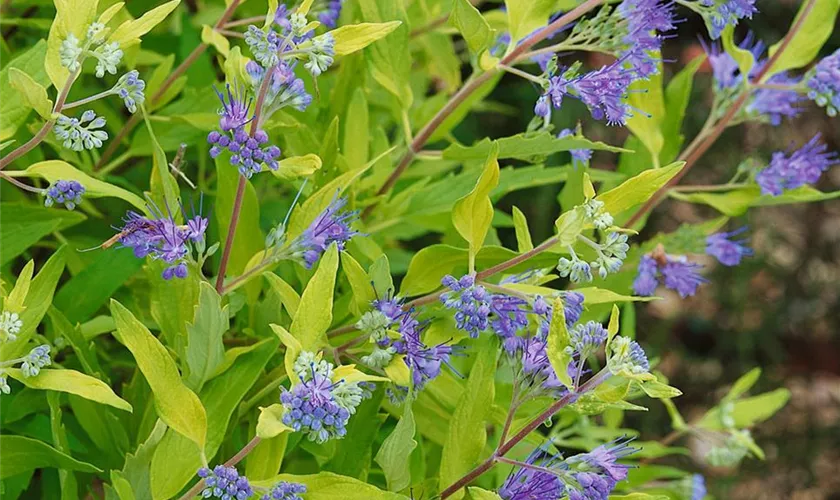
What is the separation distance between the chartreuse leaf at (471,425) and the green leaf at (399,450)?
0.03m

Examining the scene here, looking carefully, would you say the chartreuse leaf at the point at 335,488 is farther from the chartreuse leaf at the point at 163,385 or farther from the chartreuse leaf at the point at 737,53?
the chartreuse leaf at the point at 737,53

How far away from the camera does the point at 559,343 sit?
50 cm

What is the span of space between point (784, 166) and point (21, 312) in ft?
1.83

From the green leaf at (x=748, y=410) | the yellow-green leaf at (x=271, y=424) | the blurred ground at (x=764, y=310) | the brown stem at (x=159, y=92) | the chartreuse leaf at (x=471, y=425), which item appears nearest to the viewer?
the yellow-green leaf at (x=271, y=424)

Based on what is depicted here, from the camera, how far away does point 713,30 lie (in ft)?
2.07

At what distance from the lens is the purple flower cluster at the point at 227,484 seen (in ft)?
1.55

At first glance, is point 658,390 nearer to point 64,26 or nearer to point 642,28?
point 642,28

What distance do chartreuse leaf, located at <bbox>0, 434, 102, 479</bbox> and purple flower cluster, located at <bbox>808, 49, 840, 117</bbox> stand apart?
55 centimetres

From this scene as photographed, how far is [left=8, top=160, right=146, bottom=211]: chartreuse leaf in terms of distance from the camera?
1.77 feet

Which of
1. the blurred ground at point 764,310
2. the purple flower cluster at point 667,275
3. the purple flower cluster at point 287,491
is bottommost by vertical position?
the blurred ground at point 764,310

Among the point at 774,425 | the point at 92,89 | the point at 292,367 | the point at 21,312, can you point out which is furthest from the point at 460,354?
the point at 774,425

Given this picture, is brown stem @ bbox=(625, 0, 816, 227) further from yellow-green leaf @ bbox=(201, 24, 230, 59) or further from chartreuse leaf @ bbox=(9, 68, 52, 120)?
chartreuse leaf @ bbox=(9, 68, 52, 120)

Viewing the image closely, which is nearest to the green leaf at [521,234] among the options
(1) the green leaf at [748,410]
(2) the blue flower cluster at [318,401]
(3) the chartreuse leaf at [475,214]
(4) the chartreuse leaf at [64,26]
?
(3) the chartreuse leaf at [475,214]

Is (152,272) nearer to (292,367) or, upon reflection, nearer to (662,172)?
(292,367)
